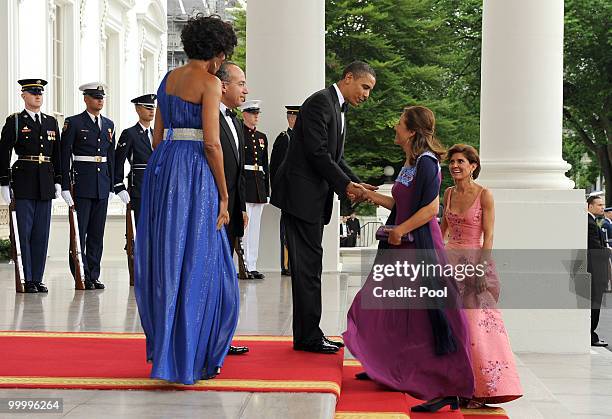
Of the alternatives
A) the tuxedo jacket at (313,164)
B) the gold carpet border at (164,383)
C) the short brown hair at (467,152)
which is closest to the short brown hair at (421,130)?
the tuxedo jacket at (313,164)

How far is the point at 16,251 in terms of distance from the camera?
42.2 ft

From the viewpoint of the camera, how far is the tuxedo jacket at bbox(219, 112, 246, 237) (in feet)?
25.1

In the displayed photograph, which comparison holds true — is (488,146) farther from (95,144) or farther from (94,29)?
(94,29)

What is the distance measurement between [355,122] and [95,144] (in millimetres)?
31771

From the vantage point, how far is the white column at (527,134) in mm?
14805

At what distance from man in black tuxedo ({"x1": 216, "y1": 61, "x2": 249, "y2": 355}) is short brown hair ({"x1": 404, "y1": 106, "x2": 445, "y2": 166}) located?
1153 mm

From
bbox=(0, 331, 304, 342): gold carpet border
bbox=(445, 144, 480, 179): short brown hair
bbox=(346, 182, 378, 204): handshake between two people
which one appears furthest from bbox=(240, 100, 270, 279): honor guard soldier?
bbox=(346, 182, 378, 204): handshake between two people

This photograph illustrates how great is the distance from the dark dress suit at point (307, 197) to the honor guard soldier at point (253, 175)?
21.5 ft

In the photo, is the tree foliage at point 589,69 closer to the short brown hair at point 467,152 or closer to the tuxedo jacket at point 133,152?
the tuxedo jacket at point 133,152

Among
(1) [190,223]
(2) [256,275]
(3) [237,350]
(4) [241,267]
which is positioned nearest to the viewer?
(1) [190,223]

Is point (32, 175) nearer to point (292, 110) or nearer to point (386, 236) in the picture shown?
point (292, 110)

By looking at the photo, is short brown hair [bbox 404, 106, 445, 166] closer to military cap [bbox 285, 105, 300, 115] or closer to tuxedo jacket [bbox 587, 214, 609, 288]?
military cap [bbox 285, 105, 300, 115]

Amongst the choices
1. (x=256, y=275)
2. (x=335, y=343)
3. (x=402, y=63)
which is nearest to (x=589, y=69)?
(x=402, y=63)

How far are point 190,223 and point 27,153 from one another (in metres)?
6.41
